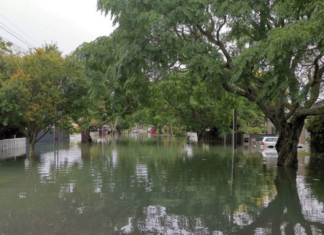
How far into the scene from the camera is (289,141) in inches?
648

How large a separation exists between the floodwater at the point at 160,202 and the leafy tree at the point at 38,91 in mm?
4563

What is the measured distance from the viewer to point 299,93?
1052cm

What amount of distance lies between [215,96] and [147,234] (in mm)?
14562

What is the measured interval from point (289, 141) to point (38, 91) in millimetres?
13654

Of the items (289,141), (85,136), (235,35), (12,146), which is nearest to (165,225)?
(235,35)

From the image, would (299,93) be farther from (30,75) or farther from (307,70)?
(30,75)

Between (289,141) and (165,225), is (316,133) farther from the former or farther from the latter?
(165,225)

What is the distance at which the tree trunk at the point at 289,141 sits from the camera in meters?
16.4

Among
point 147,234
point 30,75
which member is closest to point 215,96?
point 30,75

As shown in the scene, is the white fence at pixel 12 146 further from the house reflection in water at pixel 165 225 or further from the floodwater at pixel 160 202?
the house reflection in water at pixel 165 225

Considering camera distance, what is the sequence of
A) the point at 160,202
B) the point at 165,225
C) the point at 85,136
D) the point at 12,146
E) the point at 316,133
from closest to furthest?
the point at 165,225, the point at 160,202, the point at 316,133, the point at 12,146, the point at 85,136

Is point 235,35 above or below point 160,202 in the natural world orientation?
above

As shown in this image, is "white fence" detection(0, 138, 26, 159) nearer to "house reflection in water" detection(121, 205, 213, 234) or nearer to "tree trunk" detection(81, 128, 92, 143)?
"tree trunk" detection(81, 128, 92, 143)

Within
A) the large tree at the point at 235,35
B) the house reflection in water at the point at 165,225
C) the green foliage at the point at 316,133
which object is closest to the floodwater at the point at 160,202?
the house reflection in water at the point at 165,225
